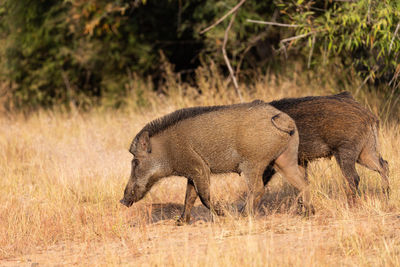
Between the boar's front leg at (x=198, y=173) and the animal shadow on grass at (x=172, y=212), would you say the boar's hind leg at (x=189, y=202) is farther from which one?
the boar's front leg at (x=198, y=173)

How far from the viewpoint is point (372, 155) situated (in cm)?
604

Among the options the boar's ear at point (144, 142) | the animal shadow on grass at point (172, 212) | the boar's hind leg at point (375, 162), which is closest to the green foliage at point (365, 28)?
the boar's hind leg at point (375, 162)

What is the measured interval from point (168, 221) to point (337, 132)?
1.89m

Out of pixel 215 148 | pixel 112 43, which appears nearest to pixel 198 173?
pixel 215 148

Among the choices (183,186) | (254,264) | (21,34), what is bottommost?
(183,186)

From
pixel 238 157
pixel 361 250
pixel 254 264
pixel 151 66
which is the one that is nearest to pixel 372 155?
pixel 238 157

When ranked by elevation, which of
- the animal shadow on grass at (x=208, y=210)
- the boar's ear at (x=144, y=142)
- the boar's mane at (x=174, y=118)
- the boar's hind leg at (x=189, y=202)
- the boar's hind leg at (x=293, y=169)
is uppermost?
the boar's mane at (x=174, y=118)

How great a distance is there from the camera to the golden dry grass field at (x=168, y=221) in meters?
4.15

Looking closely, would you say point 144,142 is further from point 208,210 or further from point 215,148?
point 208,210

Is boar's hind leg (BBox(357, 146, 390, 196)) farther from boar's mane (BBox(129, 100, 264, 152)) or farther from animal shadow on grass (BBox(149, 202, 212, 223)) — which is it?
animal shadow on grass (BBox(149, 202, 212, 223))

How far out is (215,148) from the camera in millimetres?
5484

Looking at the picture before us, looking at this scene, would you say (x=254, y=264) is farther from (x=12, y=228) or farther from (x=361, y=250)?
(x=12, y=228)

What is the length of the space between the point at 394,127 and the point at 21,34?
9.37 meters

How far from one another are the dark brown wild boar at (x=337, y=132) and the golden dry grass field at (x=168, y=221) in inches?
11.8
